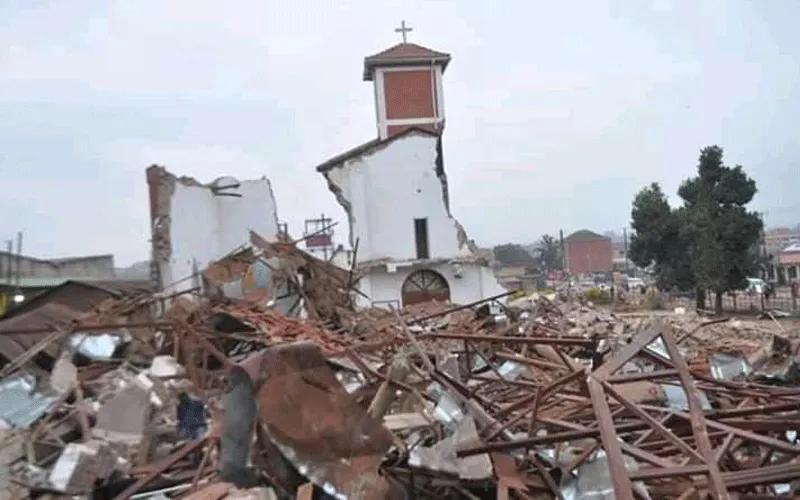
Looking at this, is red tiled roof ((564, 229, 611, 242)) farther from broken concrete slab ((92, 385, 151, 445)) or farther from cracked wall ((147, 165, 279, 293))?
broken concrete slab ((92, 385, 151, 445))

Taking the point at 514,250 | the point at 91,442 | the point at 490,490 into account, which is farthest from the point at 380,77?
the point at 514,250

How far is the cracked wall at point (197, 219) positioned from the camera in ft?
57.8

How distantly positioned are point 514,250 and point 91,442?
2531 inches

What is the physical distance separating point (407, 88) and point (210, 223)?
886cm

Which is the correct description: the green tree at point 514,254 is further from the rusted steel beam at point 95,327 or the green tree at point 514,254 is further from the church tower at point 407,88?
the rusted steel beam at point 95,327

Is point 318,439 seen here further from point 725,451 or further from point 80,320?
point 80,320

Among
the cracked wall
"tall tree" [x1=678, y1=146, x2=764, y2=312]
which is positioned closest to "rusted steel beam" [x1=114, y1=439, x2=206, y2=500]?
the cracked wall

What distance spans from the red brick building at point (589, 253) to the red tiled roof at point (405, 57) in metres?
46.6

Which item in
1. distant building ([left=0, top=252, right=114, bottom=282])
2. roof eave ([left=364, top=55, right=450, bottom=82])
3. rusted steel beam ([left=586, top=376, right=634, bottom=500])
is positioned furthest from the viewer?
roof eave ([left=364, top=55, right=450, bottom=82])

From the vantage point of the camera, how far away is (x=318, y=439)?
323 centimetres

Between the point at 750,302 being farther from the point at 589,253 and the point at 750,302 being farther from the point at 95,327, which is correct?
the point at 589,253

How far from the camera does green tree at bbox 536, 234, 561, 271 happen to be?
57438mm

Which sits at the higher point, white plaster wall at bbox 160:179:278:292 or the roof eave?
the roof eave

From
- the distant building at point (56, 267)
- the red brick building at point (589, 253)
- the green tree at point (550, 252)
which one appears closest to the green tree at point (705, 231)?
the distant building at point (56, 267)
